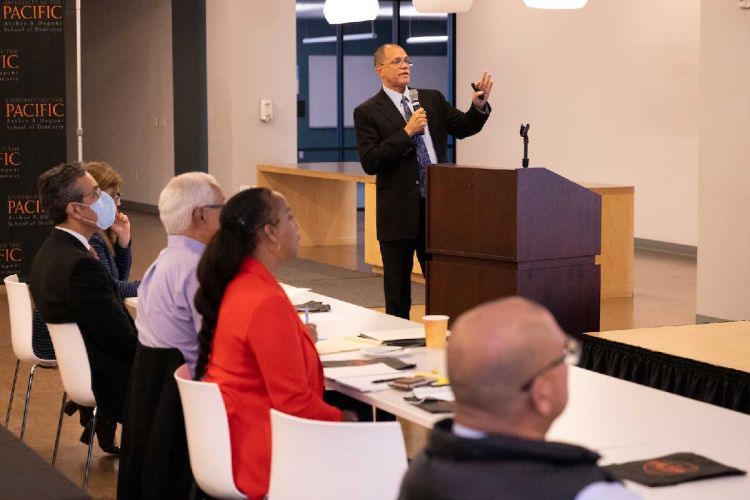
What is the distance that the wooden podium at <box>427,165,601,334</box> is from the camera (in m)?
4.97

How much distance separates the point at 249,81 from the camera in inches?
502

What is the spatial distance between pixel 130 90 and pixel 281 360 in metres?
14.9

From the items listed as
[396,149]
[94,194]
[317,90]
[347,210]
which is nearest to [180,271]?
[94,194]

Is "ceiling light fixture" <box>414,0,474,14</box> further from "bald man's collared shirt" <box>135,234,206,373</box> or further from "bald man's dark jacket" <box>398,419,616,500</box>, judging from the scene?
"bald man's dark jacket" <box>398,419,616,500</box>

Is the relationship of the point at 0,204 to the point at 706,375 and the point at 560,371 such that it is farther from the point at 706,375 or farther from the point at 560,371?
the point at 560,371

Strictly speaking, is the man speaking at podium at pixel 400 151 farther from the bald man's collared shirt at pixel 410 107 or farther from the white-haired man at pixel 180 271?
the white-haired man at pixel 180 271

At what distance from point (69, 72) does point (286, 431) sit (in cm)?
1216

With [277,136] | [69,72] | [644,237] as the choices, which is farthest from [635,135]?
[69,72]

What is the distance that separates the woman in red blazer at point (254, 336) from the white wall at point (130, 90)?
12.9 m

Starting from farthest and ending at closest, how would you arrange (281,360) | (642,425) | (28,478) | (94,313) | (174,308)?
(94,313)
(174,308)
(28,478)
(281,360)
(642,425)

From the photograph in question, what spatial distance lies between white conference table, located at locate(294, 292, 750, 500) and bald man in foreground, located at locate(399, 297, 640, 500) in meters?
0.79

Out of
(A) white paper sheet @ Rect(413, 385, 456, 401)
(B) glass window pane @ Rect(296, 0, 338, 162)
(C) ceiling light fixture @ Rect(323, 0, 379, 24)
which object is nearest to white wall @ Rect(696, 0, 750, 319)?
(C) ceiling light fixture @ Rect(323, 0, 379, 24)

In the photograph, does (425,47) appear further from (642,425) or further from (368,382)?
(642,425)

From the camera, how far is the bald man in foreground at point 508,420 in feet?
5.48
